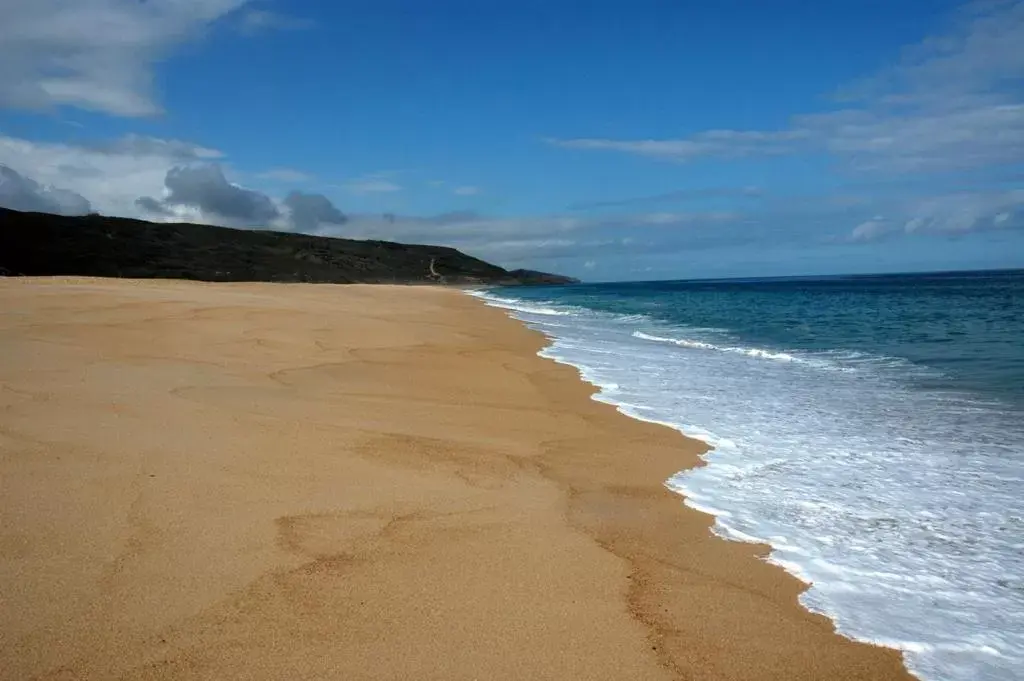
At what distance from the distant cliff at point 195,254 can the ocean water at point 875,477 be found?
4243 cm

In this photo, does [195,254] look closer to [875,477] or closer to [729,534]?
[875,477]

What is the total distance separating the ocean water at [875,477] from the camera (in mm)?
3184

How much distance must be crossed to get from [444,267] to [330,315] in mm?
66994

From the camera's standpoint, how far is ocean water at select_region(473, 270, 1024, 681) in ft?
10.4

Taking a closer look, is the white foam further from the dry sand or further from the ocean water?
the dry sand

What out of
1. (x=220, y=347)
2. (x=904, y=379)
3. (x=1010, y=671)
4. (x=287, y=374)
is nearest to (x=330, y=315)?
(x=220, y=347)

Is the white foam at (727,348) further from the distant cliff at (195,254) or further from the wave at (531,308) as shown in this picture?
the distant cliff at (195,254)

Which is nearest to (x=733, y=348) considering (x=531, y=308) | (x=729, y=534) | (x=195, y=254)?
(x=729, y=534)

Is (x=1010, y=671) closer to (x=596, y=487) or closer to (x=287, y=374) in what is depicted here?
(x=596, y=487)

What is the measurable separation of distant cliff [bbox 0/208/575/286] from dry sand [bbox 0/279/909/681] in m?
42.7

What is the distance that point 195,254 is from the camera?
181 feet

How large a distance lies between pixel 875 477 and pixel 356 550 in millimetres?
3739

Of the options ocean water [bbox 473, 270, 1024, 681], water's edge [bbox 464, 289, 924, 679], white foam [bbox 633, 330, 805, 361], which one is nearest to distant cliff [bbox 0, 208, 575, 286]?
white foam [bbox 633, 330, 805, 361]

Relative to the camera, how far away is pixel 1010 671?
9.04 feet
